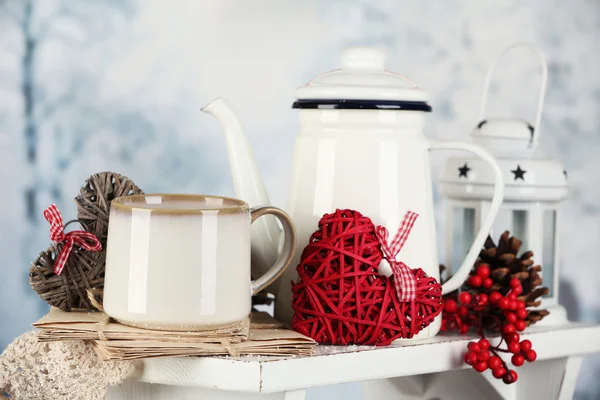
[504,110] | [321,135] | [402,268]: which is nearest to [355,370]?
[402,268]

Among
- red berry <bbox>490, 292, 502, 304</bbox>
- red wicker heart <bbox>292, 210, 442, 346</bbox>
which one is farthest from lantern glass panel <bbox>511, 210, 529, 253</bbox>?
red wicker heart <bbox>292, 210, 442, 346</bbox>

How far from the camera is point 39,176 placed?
4.79 ft

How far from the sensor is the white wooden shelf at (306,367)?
0.67 meters

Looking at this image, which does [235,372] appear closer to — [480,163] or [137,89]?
[480,163]

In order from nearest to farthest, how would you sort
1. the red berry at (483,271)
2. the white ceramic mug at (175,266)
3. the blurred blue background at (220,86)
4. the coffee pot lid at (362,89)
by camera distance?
the white ceramic mug at (175,266) < the coffee pot lid at (362,89) < the red berry at (483,271) < the blurred blue background at (220,86)

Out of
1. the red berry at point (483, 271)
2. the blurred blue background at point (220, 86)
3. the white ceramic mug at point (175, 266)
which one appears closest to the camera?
the white ceramic mug at point (175, 266)

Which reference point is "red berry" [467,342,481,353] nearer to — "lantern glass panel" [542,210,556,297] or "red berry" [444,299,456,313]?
"red berry" [444,299,456,313]

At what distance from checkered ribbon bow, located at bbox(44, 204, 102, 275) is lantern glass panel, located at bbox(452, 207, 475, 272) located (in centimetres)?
41

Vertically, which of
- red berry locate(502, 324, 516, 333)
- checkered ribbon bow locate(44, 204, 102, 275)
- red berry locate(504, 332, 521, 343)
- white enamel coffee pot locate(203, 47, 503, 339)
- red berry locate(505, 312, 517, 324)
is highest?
white enamel coffee pot locate(203, 47, 503, 339)

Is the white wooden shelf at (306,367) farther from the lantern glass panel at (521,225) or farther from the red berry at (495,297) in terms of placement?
the lantern glass panel at (521,225)

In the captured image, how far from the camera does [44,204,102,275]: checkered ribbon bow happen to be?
730 mm

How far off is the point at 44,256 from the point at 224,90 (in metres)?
0.83

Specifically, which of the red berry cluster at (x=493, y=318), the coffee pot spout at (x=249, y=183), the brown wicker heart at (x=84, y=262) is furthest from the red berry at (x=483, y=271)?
the brown wicker heart at (x=84, y=262)

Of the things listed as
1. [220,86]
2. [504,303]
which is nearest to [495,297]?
[504,303]
